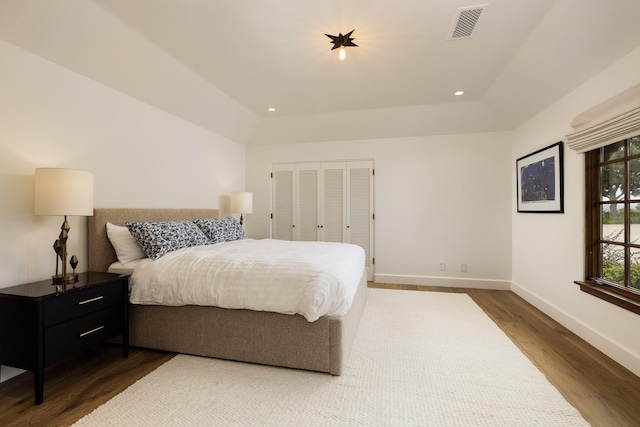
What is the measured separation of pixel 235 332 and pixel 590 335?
2997mm

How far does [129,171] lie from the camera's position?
9.57ft

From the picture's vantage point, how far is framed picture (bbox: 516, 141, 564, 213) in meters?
2.99

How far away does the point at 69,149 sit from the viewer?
7.75 feet

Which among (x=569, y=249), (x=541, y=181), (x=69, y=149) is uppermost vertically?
(x=69, y=149)

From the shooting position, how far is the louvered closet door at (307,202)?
488 centimetres

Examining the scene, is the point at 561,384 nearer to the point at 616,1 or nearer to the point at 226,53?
the point at 616,1

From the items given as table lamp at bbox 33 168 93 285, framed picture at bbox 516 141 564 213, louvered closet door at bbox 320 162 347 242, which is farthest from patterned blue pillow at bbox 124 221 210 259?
framed picture at bbox 516 141 564 213

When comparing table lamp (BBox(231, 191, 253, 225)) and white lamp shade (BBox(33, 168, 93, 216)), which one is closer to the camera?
white lamp shade (BBox(33, 168, 93, 216))

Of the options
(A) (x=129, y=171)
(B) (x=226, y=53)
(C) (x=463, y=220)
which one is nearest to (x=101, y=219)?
(A) (x=129, y=171)

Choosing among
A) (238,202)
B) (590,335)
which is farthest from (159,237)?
(590,335)

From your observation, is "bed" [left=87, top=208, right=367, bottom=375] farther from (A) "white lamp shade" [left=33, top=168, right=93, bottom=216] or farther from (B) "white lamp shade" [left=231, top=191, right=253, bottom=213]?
(B) "white lamp shade" [left=231, top=191, right=253, bottom=213]

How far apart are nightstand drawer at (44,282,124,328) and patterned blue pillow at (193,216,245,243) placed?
3.85 ft

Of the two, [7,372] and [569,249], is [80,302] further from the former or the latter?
[569,249]

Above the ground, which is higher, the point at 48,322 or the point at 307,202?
the point at 307,202
